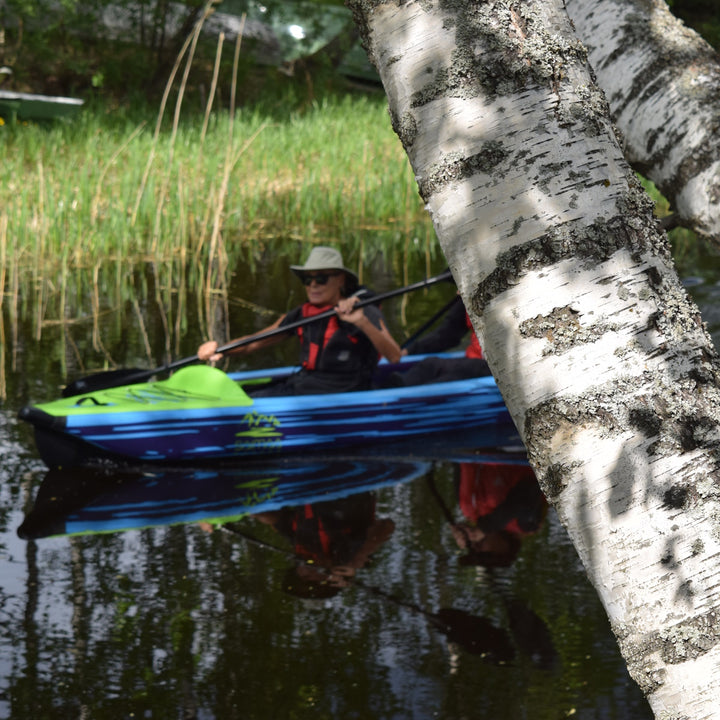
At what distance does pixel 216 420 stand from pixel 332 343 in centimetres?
90

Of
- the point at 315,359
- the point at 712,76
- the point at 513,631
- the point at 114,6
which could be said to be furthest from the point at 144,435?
the point at 114,6

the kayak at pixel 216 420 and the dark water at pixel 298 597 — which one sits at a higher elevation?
the kayak at pixel 216 420

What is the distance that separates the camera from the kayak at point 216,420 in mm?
5773

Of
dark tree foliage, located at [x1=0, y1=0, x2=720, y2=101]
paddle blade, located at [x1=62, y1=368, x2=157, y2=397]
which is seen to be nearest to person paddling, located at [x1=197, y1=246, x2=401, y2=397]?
paddle blade, located at [x1=62, y1=368, x2=157, y2=397]

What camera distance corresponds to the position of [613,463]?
1158 millimetres

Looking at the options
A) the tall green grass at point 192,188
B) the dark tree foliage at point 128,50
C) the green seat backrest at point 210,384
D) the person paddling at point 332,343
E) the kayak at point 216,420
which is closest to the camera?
the kayak at point 216,420

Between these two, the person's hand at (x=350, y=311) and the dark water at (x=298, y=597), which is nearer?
the dark water at (x=298, y=597)

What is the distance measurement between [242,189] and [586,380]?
33.9 feet

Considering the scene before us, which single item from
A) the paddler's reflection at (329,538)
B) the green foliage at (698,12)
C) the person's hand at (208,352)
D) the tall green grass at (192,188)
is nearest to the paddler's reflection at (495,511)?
the paddler's reflection at (329,538)

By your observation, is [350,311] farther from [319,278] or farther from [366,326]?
[319,278]

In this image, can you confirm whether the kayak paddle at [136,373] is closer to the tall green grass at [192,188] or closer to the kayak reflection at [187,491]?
the kayak reflection at [187,491]

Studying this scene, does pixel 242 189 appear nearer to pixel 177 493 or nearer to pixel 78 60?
pixel 177 493

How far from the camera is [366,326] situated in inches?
247

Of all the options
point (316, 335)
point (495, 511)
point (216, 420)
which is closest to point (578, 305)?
point (495, 511)
